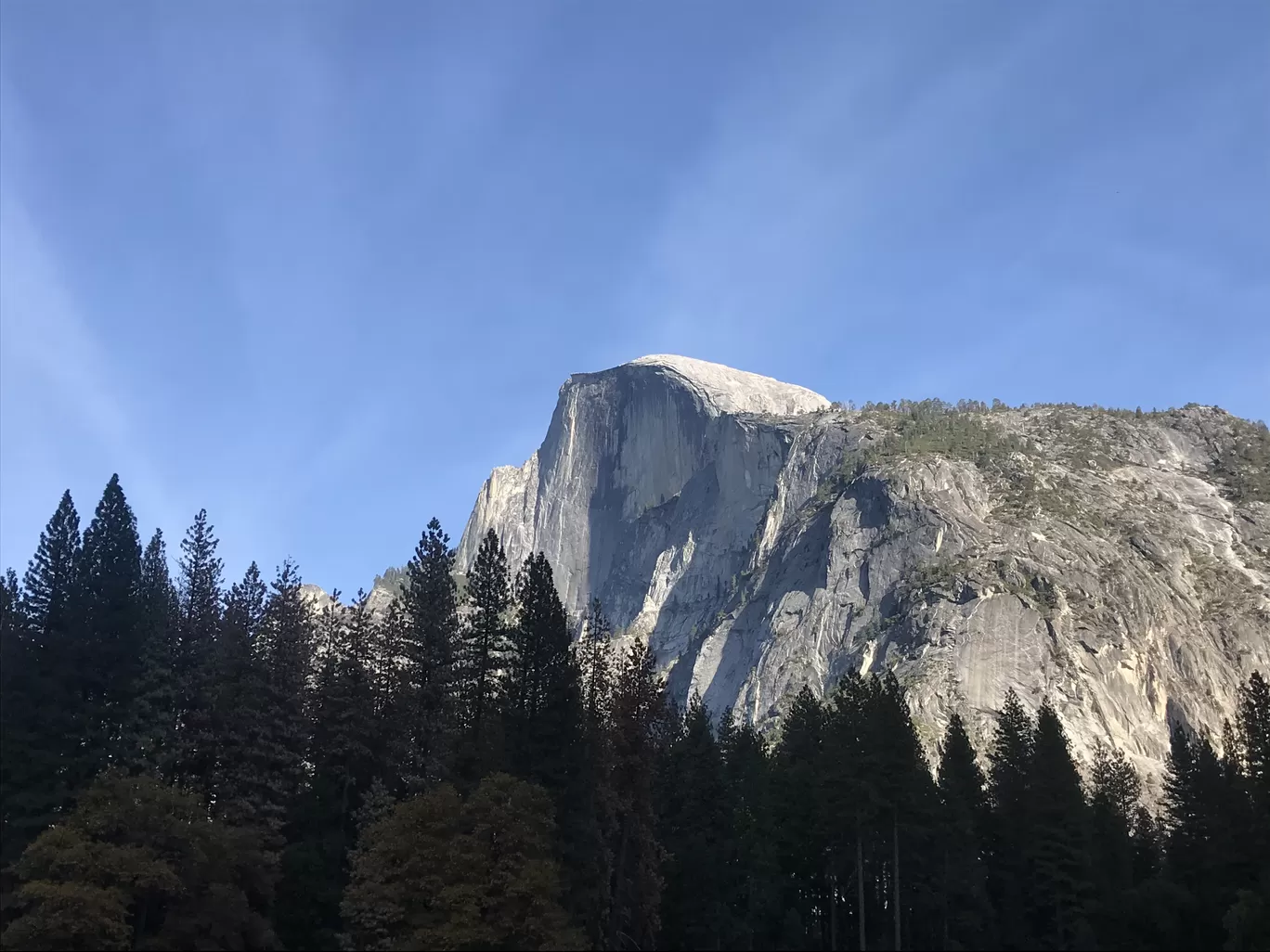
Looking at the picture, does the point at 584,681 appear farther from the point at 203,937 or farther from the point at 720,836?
the point at 203,937

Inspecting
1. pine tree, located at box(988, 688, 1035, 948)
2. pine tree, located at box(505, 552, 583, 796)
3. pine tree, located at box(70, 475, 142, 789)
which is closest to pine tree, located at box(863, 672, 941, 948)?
pine tree, located at box(988, 688, 1035, 948)

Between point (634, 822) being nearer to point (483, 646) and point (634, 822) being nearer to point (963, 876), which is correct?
point (483, 646)

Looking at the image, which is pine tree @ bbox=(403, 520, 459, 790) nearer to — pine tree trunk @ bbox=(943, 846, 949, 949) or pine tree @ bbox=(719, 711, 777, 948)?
pine tree @ bbox=(719, 711, 777, 948)

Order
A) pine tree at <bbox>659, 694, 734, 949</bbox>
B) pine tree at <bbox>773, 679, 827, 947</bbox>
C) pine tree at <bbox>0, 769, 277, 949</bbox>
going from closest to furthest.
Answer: pine tree at <bbox>0, 769, 277, 949</bbox> → pine tree at <bbox>659, 694, 734, 949</bbox> → pine tree at <bbox>773, 679, 827, 947</bbox>

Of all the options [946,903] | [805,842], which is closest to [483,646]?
[805,842]

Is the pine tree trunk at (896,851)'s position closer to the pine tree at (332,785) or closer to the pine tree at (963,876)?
the pine tree at (963,876)

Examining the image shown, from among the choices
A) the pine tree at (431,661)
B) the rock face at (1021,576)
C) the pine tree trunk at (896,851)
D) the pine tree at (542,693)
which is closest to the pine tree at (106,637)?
the pine tree at (431,661)

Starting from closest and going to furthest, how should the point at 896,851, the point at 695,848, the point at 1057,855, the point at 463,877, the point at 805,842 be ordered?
the point at 463,877 → the point at 896,851 → the point at 1057,855 → the point at 695,848 → the point at 805,842
